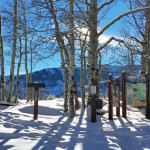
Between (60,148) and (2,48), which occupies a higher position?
(2,48)

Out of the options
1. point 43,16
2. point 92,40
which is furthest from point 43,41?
point 92,40

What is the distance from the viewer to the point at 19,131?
14.7ft

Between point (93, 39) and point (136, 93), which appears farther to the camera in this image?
point (93, 39)

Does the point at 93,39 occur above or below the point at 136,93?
above

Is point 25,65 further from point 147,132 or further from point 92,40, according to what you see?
point 147,132

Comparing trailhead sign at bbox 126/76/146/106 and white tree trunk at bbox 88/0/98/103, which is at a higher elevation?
white tree trunk at bbox 88/0/98/103

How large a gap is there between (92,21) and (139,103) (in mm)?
4284

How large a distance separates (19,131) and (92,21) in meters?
5.57

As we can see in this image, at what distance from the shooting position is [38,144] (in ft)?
11.6

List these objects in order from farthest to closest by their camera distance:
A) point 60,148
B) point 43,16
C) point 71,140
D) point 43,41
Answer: point 43,16 → point 43,41 → point 71,140 → point 60,148

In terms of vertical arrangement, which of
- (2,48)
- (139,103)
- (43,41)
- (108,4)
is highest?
(108,4)

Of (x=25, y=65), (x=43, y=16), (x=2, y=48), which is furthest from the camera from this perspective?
(x=25, y=65)

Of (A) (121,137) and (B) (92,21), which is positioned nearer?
(A) (121,137)

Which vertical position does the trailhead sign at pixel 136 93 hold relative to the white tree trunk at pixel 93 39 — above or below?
below
